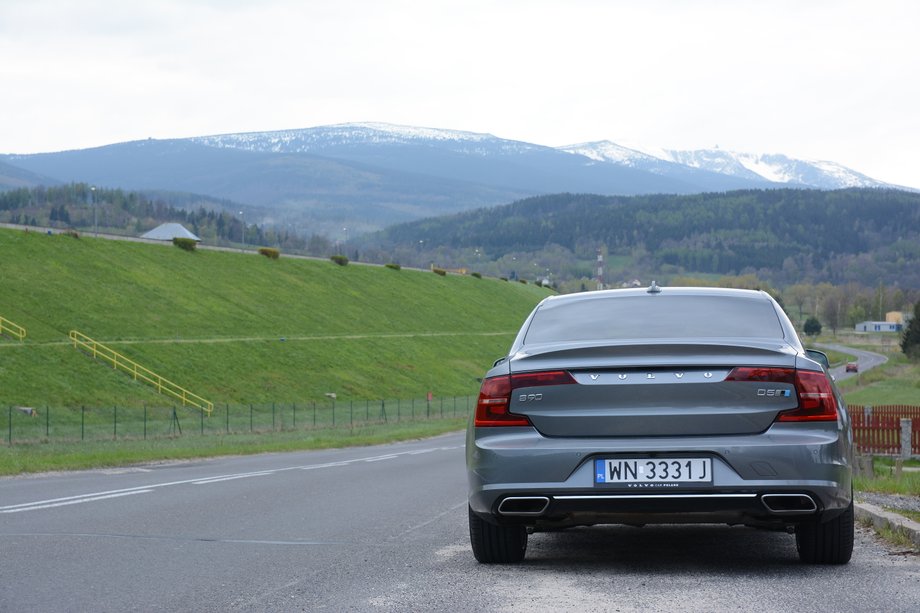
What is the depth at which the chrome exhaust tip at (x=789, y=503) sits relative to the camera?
7.52m

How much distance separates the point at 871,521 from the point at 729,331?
115 inches

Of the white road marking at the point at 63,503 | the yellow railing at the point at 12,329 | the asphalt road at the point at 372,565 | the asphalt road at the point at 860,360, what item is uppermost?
the asphalt road at the point at 372,565

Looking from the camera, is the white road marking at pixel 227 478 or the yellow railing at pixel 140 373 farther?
the yellow railing at pixel 140 373

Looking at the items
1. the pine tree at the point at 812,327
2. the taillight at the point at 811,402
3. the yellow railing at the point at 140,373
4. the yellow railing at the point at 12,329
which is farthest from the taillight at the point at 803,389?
the pine tree at the point at 812,327

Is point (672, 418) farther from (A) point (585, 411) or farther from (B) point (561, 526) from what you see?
(B) point (561, 526)

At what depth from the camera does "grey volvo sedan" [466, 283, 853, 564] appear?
24.7 ft

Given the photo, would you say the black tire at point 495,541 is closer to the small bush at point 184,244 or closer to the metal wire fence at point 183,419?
the metal wire fence at point 183,419

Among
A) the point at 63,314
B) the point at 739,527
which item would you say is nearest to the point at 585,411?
the point at 739,527

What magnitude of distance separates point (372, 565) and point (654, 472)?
7.57 ft

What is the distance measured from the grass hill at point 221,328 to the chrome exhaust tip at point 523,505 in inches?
1728

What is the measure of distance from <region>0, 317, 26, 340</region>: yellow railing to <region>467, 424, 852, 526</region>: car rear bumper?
5449 cm

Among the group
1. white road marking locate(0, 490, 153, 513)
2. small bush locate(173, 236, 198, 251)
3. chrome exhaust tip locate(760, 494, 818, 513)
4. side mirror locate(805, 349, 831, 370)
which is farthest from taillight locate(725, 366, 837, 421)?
small bush locate(173, 236, 198, 251)

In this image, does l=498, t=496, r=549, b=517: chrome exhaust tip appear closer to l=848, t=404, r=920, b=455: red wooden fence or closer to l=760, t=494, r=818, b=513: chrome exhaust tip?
l=760, t=494, r=818, b=513: chrome exhaust tip

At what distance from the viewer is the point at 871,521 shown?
34.2ft
